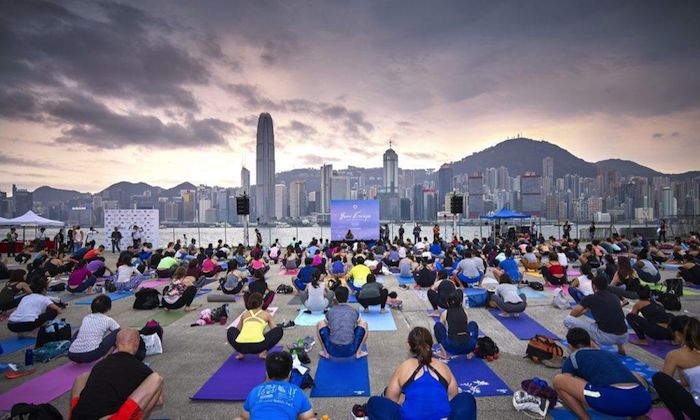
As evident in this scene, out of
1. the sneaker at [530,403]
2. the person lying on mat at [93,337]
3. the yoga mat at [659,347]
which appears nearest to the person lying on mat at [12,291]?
the person lying on mat at [93,337]

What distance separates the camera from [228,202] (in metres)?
90.2

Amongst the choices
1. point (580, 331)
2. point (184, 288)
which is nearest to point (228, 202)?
point (184, 288)

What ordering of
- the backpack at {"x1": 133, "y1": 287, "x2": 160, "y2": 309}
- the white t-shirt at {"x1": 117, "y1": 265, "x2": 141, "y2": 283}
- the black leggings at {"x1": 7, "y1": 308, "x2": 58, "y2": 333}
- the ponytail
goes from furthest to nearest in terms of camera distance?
the white t-shirt at {"x1": 117, "y1": 265, "x2": 141, "y2": 283}
the backpack at {"x1": 133, "y1": 287, "x2": 160, "y2": 309}
the black leggings at {"x1": 7, "y1": 308, "x2": 58, "y2": 333}
the ponytail

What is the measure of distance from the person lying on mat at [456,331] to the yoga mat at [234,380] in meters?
2.52

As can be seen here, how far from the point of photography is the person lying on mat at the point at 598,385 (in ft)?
9.98

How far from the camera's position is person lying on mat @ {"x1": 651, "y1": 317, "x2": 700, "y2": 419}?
3061mm

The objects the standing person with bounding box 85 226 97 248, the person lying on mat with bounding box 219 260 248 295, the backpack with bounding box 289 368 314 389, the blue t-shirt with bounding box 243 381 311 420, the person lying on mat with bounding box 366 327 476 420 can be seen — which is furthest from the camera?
the standing person with bounding box 85 226 97 248

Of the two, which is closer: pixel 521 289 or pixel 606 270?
pixel 606 270

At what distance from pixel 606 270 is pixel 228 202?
292 feet

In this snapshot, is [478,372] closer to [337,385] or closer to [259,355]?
[337,385]

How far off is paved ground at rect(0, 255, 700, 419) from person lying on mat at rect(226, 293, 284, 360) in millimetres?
489

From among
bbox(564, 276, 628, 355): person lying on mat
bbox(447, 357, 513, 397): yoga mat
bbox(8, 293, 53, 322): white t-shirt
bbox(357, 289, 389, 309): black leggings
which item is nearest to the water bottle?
bbox(8, 293, 53, 322): white t-shirt

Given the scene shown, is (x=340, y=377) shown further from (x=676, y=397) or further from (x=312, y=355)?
(x=676, y=397)

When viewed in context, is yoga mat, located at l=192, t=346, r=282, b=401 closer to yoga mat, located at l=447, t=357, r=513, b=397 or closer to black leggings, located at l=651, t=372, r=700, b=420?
yoga mat, located at l=447, t=357, r=513, b=397
